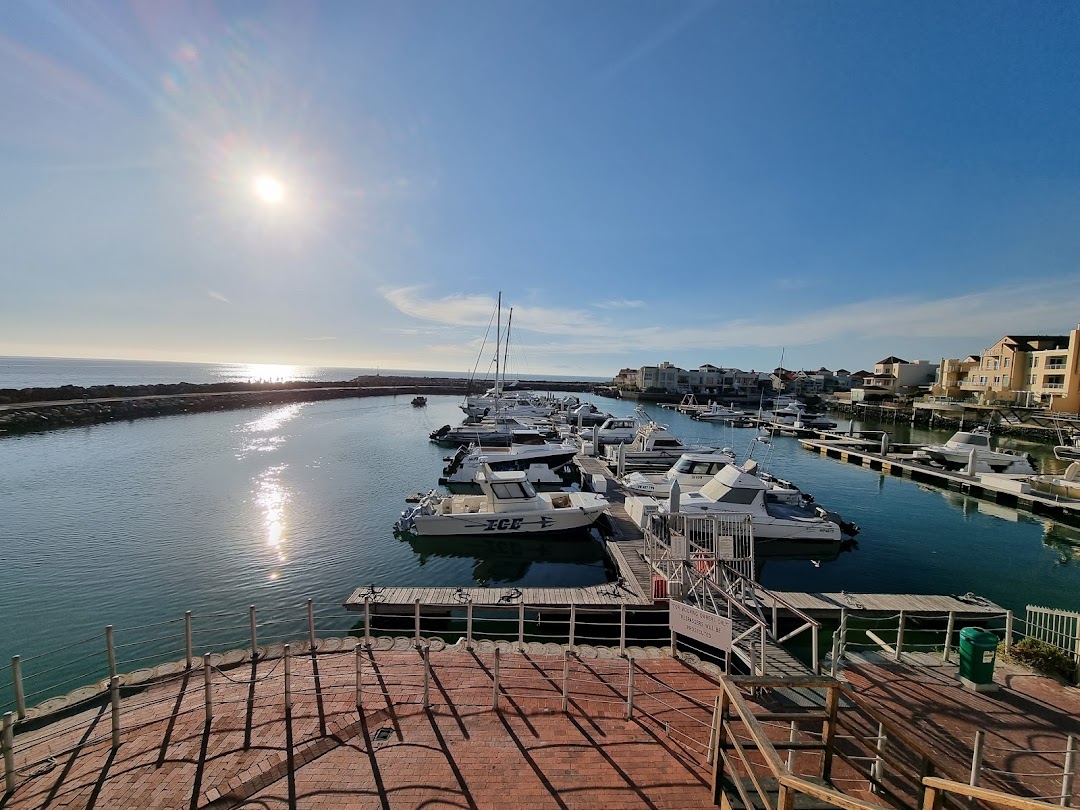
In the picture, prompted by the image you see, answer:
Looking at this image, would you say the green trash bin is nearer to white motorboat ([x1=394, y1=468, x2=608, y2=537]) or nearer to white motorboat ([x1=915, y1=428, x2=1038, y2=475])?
white motorboat ([x1=394, y1=468, x2=608, y2=537])

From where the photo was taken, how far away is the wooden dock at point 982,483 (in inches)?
957

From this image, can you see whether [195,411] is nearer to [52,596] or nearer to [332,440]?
[332,440]

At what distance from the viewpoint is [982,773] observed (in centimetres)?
571

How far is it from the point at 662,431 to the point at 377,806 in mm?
32140

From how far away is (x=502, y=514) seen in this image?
1784 centimetres

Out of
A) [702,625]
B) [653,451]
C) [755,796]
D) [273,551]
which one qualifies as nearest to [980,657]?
[702,625]

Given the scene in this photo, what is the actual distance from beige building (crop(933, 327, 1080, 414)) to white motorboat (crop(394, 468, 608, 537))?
229 feet

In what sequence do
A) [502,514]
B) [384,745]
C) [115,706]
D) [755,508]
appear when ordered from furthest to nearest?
1. [755,508]
2. [502,514]
3. [384,745]
4. [115,706]

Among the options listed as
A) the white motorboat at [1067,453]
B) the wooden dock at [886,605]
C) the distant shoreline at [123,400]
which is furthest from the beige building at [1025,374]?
the distant shoreline at [123,400]

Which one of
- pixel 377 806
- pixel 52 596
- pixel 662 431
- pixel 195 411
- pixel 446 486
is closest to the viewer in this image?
pixel 377 806

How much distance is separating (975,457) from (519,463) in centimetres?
3035

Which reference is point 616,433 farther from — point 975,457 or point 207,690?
point 207,690

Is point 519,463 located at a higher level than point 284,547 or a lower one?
higher

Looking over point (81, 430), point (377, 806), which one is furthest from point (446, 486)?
point (81, 430)
